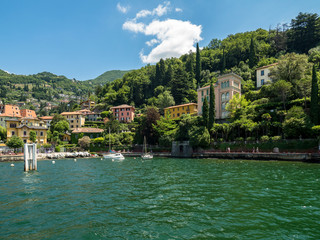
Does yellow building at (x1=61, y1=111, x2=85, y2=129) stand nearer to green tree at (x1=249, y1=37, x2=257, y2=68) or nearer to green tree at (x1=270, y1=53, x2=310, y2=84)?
green tree at (x1=249, y1=37, x2=257, y2=68)

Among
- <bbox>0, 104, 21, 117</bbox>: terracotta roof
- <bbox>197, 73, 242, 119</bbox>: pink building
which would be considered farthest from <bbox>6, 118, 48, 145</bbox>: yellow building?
<bbox>197, 73, 242, 119</bbox>: pink building

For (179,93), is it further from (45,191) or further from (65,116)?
(45,191)

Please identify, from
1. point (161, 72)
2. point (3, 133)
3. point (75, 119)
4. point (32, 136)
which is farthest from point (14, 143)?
point (161, 72)

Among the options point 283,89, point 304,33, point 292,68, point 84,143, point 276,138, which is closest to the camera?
point 276,138

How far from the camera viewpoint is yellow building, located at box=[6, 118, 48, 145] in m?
69.9

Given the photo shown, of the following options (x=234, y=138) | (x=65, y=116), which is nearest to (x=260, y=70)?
(x=234, y=138)

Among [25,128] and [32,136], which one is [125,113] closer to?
[32,136]

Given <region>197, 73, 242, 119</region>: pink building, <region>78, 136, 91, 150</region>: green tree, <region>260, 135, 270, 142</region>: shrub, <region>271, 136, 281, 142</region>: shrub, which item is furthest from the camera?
<region>78, 136, 91, 150</region>: green tree

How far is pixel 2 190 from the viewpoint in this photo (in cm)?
1795

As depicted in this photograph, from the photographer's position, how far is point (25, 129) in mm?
71000

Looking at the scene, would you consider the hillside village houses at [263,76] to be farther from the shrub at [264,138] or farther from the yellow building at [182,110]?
the shrub at [264,138]

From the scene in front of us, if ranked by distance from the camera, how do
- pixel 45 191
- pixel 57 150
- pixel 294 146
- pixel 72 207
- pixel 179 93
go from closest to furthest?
pixel 72 207
pixel 45 191
pixel 294 146
pixel 57 150
pixel 179 93

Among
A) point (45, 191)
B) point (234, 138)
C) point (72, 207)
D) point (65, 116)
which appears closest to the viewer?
point (72, 207)

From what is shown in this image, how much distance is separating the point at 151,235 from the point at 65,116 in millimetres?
99390
